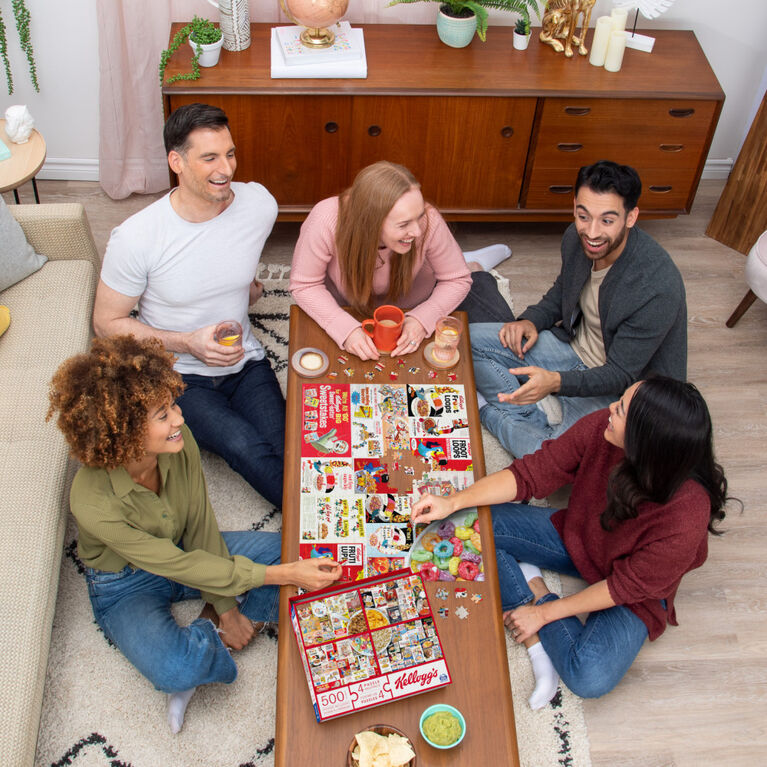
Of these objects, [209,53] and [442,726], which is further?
[209,53]

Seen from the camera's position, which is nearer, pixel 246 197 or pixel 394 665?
pixel 394 665

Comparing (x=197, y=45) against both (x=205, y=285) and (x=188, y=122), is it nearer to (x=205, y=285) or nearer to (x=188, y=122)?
(x=188, y=122)

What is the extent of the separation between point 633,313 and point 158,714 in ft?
5.71

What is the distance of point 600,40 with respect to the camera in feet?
10.2

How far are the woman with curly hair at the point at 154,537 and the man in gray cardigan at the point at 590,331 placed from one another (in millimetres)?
912

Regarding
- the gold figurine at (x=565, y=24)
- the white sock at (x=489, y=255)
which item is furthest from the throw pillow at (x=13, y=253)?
the gold figurine at (x=565, y=24)

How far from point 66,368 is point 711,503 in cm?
155

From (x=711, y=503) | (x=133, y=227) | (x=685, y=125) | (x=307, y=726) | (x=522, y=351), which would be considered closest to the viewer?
(x=307, y=726)

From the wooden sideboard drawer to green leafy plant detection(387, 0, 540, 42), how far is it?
58 centimetres

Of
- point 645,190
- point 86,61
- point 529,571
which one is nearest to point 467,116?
point 645,190

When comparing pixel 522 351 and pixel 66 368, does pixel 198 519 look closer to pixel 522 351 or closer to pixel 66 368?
pixel 66 368

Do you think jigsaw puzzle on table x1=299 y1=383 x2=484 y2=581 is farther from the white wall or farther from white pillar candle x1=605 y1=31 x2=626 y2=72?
the white wall

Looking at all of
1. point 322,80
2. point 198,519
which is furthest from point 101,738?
point 322,80

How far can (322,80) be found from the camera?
118 inches
